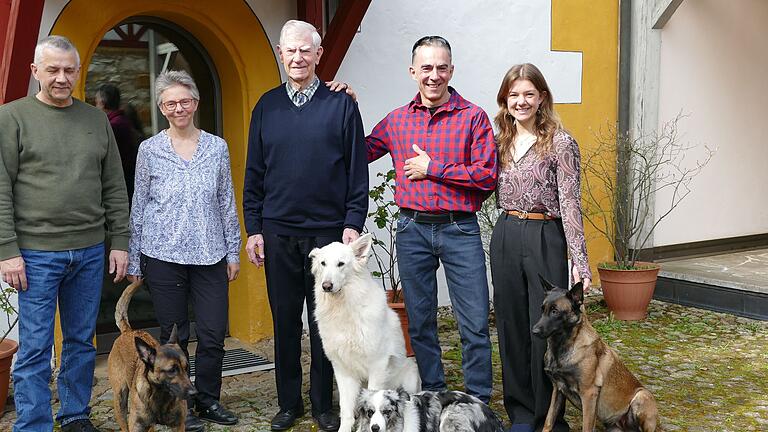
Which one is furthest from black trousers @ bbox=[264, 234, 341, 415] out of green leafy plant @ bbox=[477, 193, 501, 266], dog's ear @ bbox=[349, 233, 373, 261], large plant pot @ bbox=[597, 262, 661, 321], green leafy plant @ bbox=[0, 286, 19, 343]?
large plant pot @ bbox=[597, 262, 661, 321]

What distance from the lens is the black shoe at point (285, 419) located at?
4.52 metres

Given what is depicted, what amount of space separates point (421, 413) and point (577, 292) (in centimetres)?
100

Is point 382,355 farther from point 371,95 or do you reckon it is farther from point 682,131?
point 682,131

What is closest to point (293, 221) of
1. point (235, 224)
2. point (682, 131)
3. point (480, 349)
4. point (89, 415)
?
point (235, 224)

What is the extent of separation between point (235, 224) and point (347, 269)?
2.76 feet

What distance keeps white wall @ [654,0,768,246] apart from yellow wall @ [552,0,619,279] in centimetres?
61

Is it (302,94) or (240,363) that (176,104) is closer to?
(302,94)

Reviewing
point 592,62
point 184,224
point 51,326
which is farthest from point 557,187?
point 592,62

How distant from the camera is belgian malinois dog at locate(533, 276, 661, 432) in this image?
13.1 ft

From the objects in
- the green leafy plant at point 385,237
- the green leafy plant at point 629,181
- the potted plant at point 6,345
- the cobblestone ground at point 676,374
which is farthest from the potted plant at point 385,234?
the potted plant at point 6,345

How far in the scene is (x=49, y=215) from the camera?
396cm

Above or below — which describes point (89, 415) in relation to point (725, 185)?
below

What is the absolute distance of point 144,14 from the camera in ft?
19.1

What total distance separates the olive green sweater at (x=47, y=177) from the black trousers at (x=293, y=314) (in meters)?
1.00
